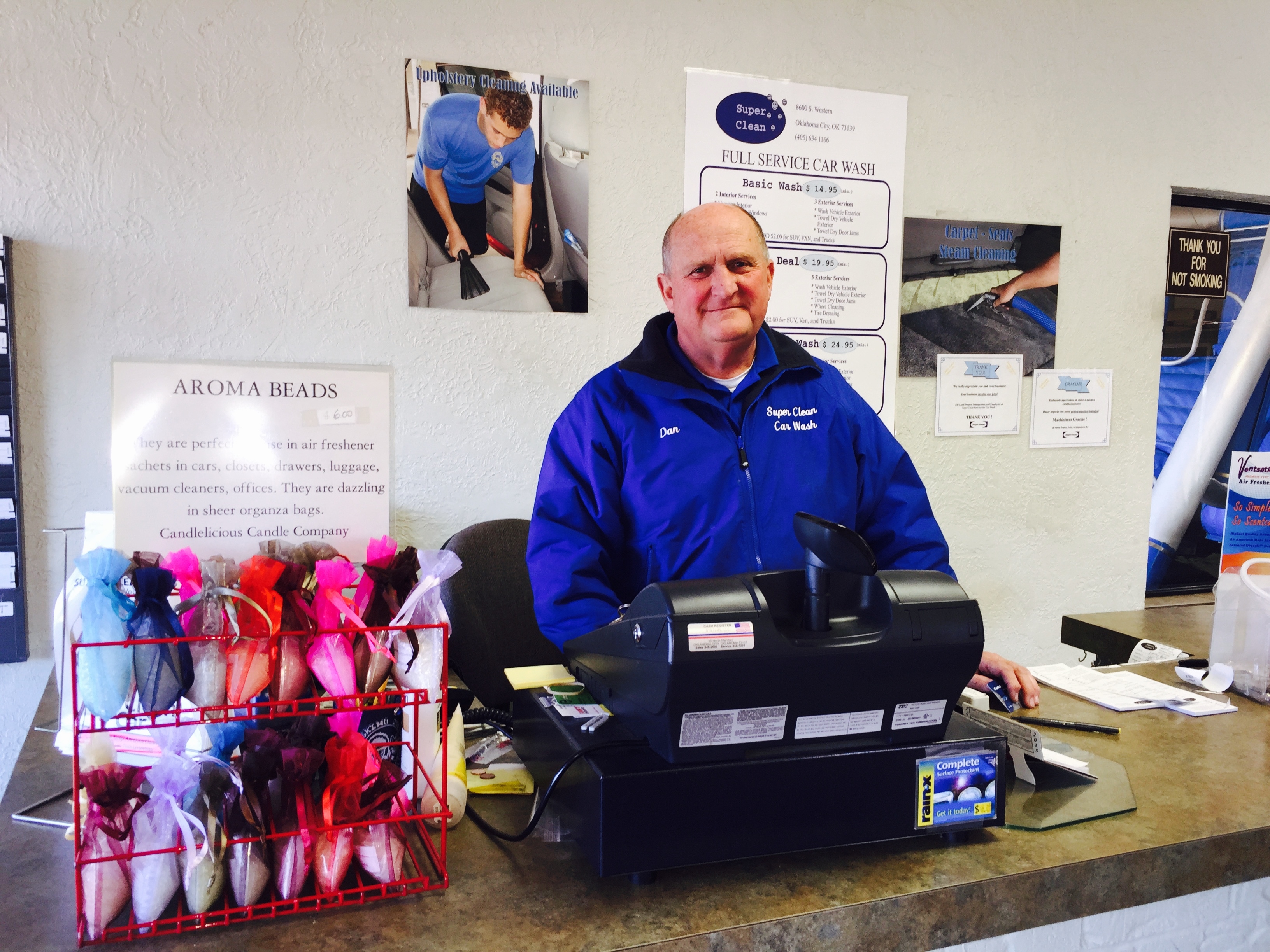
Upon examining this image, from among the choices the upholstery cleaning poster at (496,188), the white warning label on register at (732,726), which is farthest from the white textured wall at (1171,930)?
the upholstery cleaning poster at (496,188)

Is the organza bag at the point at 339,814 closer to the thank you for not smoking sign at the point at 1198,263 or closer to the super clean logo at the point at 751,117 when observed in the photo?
the super clean logo at the point at 751,117

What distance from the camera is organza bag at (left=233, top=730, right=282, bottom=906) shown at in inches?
35.4

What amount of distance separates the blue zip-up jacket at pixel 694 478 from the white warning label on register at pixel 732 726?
0.62m

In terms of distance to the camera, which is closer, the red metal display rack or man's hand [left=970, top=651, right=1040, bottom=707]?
the red metal display rack

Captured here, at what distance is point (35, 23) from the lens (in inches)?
80.1

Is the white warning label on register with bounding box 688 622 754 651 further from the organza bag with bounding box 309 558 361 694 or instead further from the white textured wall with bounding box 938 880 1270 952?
the white textured wall with bounding box 938 880 1270 952

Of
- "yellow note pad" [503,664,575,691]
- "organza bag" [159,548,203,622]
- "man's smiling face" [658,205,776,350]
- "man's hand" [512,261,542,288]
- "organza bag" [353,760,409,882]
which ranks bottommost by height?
"organza bag" [353,760,409,882]

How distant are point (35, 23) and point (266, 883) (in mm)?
2043

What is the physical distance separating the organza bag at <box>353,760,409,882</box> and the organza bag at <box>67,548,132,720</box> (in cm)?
27

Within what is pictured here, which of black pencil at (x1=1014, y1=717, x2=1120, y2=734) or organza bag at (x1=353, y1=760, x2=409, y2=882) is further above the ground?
organza bag at (x1=353, y1=760, x2=409, y2=882)

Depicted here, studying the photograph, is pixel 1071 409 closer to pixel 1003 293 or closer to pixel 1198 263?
pixel 1003 293

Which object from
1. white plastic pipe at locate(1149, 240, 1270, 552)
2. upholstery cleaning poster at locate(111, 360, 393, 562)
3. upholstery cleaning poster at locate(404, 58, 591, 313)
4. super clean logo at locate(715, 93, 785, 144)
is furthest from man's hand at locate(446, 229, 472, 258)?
white plastic pipe at locate(1149, 240, 1270, 552)

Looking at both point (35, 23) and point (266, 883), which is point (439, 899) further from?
point (35, 23)

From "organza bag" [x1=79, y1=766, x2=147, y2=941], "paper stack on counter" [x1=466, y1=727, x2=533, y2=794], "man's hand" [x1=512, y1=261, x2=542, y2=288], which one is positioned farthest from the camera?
"man's hand" [x1=512, y1=261, x2=542, y2=288]
